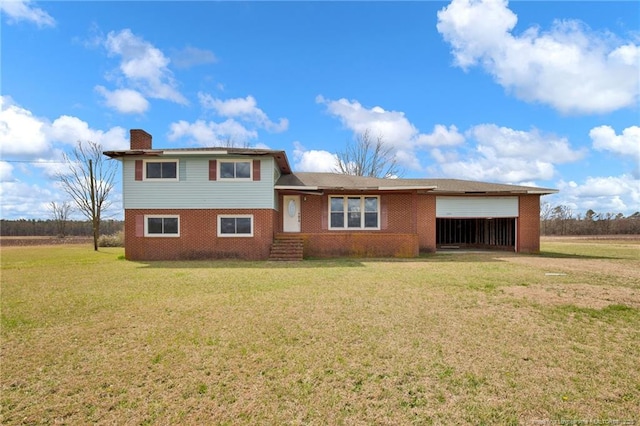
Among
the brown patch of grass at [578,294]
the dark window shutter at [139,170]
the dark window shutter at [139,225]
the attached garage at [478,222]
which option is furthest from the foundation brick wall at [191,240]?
the brown patch of grass at [578,294]

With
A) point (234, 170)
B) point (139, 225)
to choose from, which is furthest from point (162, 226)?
point (234, 170)

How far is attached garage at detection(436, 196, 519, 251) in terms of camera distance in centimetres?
1842

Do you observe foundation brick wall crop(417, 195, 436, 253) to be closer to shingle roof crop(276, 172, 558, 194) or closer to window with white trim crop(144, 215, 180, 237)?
shingle roof crop(276, 172, 558, 194)

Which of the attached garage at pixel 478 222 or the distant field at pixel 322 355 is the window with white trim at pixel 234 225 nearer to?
the distant field at pixel 322 355

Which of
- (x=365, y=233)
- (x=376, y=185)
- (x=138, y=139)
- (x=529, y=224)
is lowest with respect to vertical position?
(x=365, y=233)

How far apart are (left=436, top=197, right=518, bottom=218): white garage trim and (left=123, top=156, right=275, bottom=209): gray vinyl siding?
8.89m

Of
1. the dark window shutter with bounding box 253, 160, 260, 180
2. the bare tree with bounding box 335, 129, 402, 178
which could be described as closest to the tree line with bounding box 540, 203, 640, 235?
the bare tree with bounding box 335, 129, 402, 178

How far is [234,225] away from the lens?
15500 millimetres

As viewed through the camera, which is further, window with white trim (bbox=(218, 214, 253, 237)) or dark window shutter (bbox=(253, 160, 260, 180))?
window with white trim (bbox=(218, 214, 253, 237))

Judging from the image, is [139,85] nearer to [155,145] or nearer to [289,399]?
[155,145]

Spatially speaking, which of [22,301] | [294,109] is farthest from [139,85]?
[22,301]

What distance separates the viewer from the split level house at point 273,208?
50.2ft

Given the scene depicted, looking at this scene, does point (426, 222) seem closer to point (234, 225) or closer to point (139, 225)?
point (234, 225)

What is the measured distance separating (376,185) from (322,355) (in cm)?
1319
